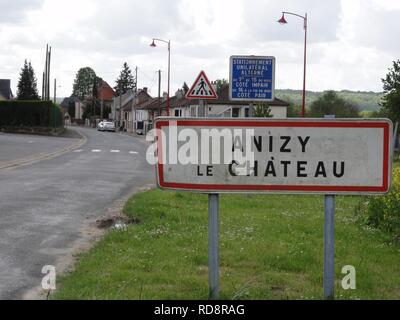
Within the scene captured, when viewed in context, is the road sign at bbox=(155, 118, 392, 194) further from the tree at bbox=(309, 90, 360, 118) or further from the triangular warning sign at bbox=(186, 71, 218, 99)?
the tree at bbox=(309, 90, 360, 118)

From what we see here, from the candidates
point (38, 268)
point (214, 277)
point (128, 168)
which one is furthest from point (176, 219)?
point (128, 168)

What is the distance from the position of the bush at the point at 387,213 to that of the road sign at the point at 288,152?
3.82 m

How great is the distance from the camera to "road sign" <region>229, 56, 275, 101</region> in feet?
45.4

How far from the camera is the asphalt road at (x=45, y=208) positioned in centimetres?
700

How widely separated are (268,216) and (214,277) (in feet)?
18.5

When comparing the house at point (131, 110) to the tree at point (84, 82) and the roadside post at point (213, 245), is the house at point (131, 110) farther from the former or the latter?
the roadside post at point (213, 245)

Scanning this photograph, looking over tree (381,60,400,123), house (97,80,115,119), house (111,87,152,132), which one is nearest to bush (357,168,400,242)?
tree (381,60,400,123)

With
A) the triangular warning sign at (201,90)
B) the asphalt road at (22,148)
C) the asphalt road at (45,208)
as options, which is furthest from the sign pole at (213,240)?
the asphalt road at (22,148)

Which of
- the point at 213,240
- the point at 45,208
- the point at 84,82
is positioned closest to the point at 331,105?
the point at 45,208

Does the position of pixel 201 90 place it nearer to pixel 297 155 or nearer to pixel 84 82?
pixel 297 155

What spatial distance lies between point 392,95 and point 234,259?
147 feet
